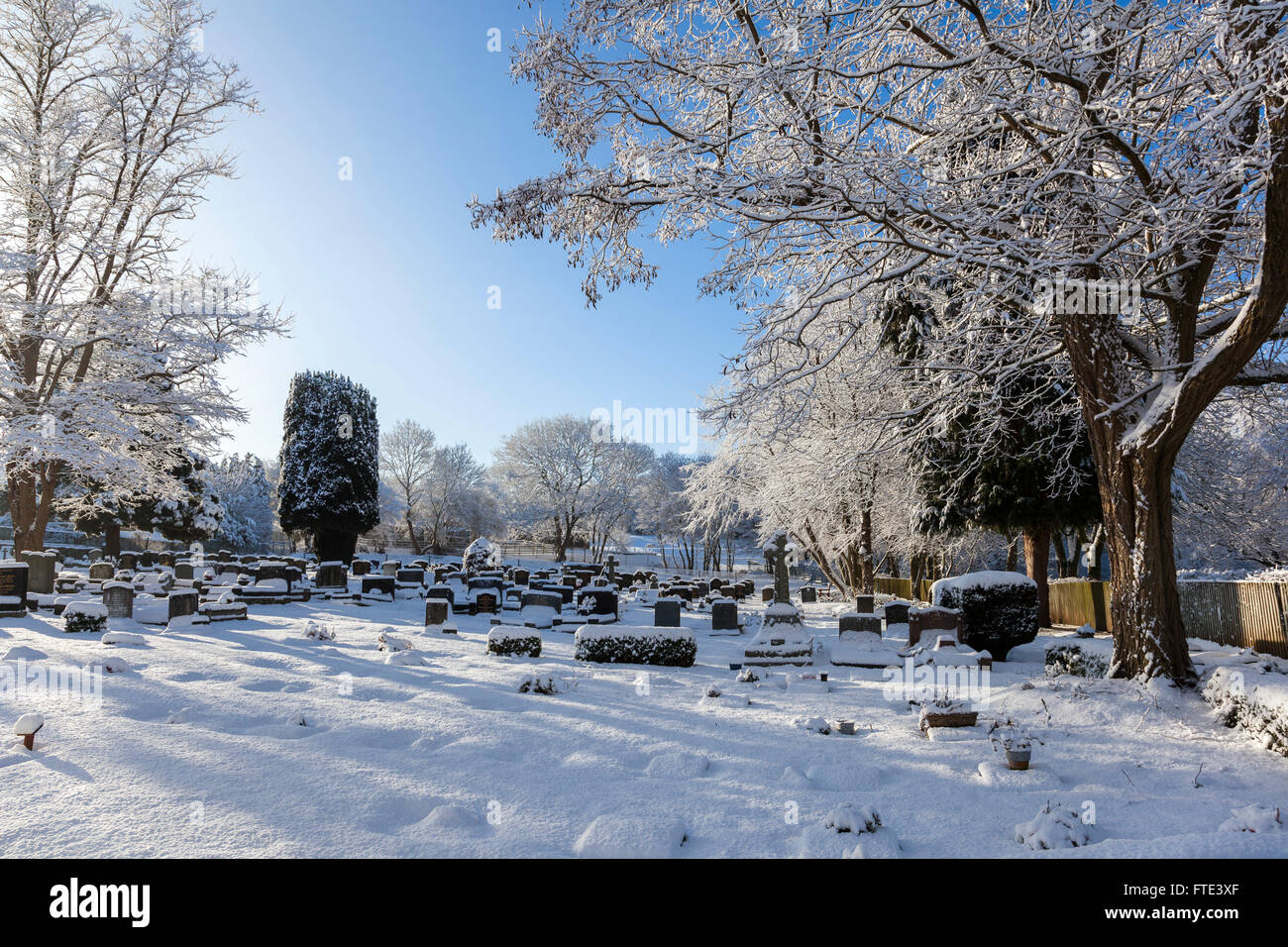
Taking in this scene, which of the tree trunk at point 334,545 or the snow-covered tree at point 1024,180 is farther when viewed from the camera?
the tree trunk at point 334,545

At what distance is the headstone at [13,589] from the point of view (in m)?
12.7

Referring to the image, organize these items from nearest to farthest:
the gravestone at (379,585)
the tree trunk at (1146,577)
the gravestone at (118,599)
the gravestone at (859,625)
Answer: the tree trunk at (1146,577) → the gravestone at (859,625) → the gravestone at (118,599) → the gravestone at (379,585)

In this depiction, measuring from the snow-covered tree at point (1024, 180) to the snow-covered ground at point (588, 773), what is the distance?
2.15m

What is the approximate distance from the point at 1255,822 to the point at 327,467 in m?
34.3

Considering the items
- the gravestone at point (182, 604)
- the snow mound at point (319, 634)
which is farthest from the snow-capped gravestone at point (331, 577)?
the snow mound at point (319, 634)

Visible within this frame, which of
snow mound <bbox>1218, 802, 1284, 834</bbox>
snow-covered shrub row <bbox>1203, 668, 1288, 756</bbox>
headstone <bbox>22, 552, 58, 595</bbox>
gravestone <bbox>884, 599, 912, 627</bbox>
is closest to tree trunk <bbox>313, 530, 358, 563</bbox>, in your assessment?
headstone <bbox>22, 552, 58, 595</bbox>

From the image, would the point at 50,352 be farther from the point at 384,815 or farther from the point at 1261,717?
the point at 1261,717

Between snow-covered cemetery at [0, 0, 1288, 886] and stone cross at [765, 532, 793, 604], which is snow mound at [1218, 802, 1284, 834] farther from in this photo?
stone cross at [765, 532, 793, 604]

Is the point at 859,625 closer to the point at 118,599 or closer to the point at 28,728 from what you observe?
the point at 28,728

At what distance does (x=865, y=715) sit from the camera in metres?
7.20

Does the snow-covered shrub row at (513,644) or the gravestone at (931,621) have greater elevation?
the gravestone at (931,621)

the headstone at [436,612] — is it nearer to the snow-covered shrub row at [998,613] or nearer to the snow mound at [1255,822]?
the snow-covered shrub row at [998,613]

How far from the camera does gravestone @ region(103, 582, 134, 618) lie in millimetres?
12461
